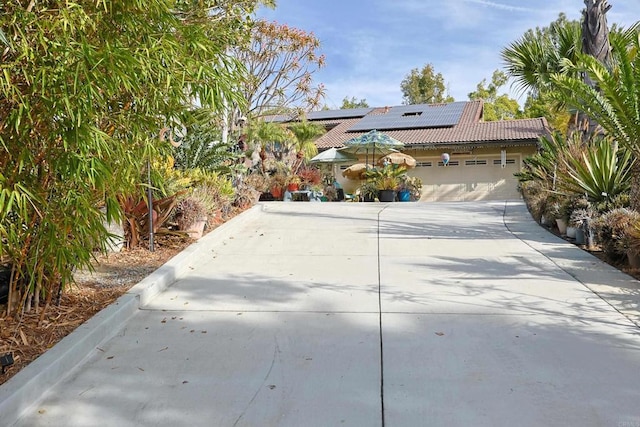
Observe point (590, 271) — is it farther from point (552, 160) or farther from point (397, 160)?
point (397, 160)

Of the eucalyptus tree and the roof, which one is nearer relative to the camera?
the eucalyptus tree

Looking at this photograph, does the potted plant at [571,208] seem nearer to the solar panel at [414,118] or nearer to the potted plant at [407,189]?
the potted plant at [407,189]

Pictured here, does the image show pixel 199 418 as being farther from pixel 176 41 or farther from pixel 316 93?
pixel 316 93

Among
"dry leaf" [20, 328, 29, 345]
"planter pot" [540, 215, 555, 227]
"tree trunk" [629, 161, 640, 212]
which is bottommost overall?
"dry leaf" [20, 328, 29, 345]

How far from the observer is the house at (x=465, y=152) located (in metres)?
23.1

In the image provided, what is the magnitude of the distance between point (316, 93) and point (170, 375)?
1600 centimetres

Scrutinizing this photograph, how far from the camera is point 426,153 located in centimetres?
2458

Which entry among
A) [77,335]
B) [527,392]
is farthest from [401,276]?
[77,335]

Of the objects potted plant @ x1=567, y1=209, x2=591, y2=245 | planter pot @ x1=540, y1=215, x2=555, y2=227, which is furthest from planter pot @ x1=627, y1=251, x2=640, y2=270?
planter pot @ x1=540, y1=215, x2=555, y2=227

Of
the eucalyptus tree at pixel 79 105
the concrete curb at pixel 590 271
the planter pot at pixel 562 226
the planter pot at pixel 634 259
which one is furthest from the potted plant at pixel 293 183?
the eucalyptus tree at pixel 79 105

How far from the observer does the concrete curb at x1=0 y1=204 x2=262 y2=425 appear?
3.07 metres

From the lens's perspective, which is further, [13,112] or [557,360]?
[557,360]

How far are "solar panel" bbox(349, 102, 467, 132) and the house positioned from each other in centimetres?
6

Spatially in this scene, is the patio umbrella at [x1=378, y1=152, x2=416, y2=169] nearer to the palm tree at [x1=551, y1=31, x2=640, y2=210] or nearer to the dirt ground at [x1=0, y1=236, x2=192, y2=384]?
the palm tree at [x1=551, y1=31, x2=640, y2=210]
